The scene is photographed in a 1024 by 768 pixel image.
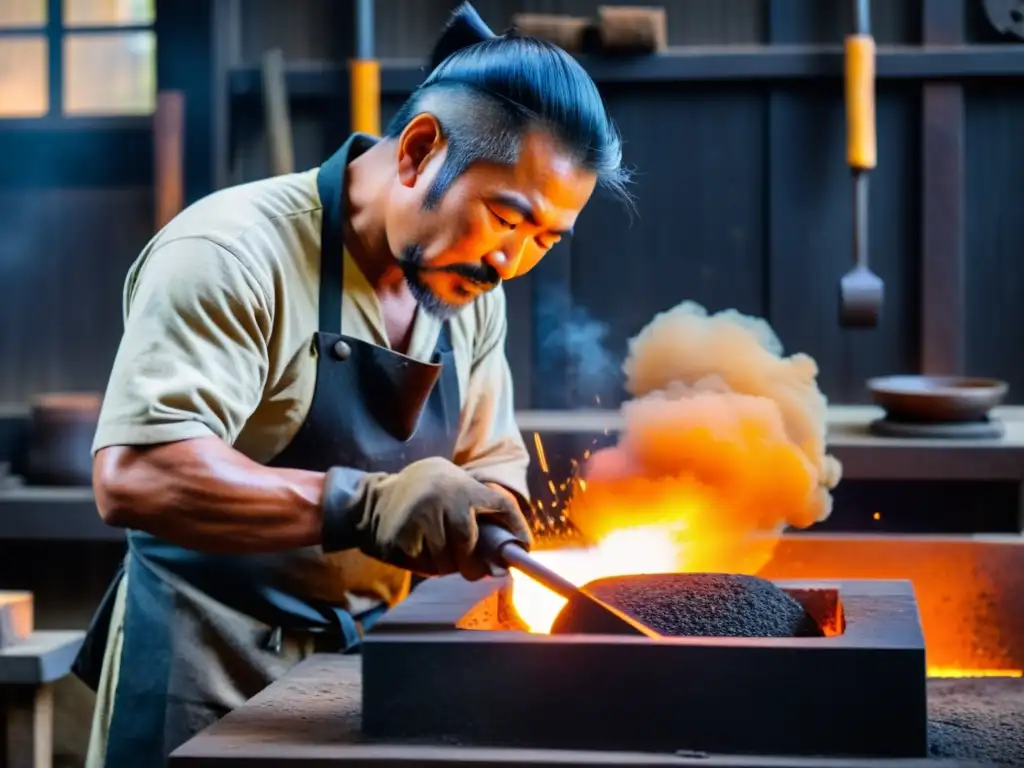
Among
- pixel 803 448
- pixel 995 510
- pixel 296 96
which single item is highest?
pixel 296 96

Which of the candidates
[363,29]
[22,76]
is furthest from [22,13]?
[363,29]

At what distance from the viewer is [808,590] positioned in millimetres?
2328

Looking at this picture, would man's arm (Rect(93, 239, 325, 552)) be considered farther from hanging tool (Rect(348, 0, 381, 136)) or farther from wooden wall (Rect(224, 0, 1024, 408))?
wooden wall (Rect(224, 0, 1024, 408))

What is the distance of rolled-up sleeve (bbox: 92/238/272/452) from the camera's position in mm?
2029

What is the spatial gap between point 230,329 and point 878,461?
214cm

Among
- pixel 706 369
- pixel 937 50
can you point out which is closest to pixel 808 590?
pixel 706 369

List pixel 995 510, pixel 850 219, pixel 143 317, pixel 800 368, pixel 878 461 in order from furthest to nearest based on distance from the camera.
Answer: pixel 850 219, pixel 995 510, pixel 878 461, pixel 800 368, pixel 143 317

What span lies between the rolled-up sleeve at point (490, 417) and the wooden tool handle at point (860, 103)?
1643mm

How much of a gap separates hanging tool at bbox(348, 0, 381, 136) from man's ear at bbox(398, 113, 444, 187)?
6.25 ft

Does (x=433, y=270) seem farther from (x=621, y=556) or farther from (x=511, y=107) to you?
(x=621, y=556)

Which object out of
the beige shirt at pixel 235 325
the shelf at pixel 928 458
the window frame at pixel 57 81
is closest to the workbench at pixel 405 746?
the beige shirt at pixel 235 325

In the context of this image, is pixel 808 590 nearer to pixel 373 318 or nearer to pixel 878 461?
pixel 373 318

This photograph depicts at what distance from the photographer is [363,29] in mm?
4215

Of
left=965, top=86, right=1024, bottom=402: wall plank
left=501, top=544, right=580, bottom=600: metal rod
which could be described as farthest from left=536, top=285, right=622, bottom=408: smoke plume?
left=501, top=544, right=580, bottom=600: metal rod
